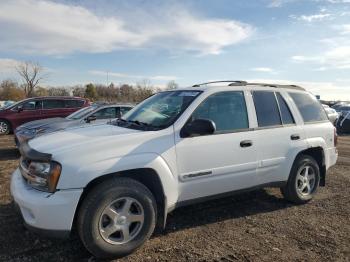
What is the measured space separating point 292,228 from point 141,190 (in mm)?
2163

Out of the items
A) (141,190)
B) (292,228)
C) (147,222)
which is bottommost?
(292,228)

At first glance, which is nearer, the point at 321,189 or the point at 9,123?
the point at 321,189

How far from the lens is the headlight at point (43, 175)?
3.52 m

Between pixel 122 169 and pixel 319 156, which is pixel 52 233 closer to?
pixel 122 169

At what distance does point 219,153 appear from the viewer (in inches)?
179

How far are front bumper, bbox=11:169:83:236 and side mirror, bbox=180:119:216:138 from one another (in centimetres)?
139

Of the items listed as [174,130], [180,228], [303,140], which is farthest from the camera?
[303,140]

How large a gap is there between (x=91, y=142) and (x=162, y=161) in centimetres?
80

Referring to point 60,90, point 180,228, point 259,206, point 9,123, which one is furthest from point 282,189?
point 60,90

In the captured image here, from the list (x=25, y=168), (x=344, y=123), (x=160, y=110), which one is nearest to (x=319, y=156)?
(x=160, y=110)

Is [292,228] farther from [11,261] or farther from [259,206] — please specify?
[11,261]

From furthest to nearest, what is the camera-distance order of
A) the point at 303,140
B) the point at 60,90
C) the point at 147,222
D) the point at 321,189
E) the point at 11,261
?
the point at 60,90 < the point at 321,189 < the point at 303,140 < the point at 147,222 < the point at 11,261

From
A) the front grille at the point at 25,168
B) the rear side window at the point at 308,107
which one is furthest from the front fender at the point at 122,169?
the rear side window at the point at 308,107

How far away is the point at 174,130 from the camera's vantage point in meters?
4.25
